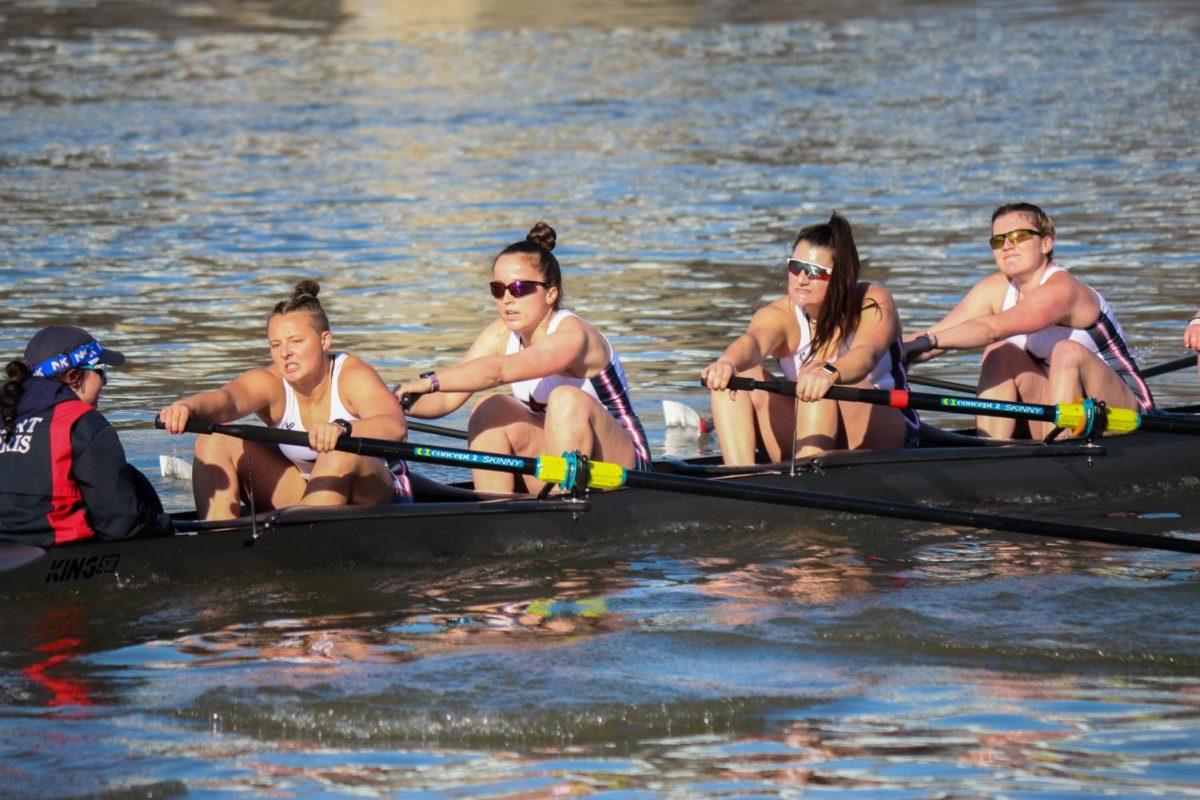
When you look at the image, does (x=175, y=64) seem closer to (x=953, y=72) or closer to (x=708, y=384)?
(x=953, y=72)

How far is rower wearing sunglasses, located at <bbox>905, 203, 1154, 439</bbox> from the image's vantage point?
8672 millimetres

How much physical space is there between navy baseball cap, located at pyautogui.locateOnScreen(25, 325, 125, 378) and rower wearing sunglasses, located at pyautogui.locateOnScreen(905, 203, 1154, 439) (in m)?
3.90

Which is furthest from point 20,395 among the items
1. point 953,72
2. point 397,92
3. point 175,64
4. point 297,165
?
point 175,64

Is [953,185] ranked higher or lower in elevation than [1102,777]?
higher

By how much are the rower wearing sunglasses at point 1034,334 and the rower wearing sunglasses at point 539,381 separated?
1.64 meters

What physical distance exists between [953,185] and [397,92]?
1100 cm

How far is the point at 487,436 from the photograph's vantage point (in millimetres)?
8016

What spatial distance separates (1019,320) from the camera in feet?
28.6

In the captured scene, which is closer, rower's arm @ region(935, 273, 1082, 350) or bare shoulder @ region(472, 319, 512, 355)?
bare shoulder @ region(472, 319, 512, 355)

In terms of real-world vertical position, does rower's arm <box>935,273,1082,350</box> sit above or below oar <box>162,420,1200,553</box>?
above

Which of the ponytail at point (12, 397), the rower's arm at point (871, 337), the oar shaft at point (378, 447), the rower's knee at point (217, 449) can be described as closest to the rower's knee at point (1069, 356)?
the rower's arm at point (871, 337)

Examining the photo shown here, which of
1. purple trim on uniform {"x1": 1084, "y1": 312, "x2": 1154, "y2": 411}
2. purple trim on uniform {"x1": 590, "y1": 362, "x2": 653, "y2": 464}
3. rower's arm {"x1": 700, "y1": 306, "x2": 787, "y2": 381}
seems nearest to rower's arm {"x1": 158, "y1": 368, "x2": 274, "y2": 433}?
purple trim on uniform {"x1": 590, "y1": 362, "x2": 653, "y2": 464}

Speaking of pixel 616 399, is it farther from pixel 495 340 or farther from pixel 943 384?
pixel 943 384

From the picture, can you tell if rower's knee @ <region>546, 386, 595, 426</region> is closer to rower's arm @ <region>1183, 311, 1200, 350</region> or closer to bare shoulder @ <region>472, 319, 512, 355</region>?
bare shoulder @ <region>472, 319, 512, 355</region>
